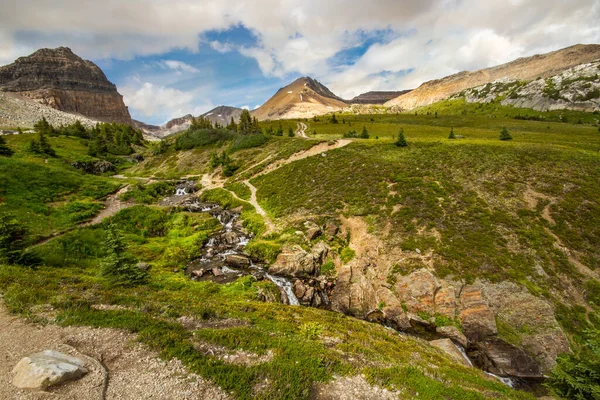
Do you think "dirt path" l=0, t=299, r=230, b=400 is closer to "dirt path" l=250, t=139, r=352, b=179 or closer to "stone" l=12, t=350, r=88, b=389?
"stone" l=12, t=350, r=88, b=389

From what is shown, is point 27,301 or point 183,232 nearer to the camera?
point 27,301

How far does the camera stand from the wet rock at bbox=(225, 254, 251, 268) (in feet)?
94.7

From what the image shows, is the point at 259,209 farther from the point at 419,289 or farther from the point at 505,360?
the point at 505,360

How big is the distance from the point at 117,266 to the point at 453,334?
26.8 metres

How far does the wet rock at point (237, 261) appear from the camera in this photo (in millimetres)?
28875

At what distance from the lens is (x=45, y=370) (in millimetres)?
8750

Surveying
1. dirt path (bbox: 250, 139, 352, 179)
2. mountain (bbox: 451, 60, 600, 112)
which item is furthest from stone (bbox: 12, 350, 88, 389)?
mountain (bbox: 451, 60, 600, 112)

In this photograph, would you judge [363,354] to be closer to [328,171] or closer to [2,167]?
[328,171]

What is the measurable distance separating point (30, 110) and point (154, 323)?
250304 mm

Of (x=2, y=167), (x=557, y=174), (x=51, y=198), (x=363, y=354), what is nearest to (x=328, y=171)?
(x=557, y=174)

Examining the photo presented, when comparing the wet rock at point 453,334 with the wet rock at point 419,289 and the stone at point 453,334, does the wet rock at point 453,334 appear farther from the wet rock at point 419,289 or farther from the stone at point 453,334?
the wet rock at point 419,289

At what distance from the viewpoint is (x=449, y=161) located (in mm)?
42375

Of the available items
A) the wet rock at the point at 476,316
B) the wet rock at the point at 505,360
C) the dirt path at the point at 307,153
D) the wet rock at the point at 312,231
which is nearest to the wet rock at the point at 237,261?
the wet rock at the point at 312,231

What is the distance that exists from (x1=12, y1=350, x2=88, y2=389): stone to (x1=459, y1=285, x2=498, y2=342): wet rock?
81.8 feet
